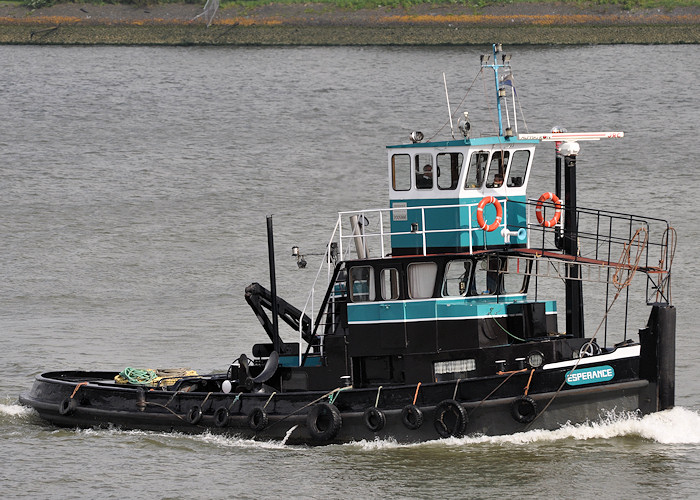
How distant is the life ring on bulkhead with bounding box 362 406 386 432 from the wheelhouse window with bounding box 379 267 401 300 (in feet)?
5.88

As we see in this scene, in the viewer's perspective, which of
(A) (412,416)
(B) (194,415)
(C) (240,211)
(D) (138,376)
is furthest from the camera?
(C) (240,211)

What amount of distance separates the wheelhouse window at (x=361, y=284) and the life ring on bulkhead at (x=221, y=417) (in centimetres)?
280

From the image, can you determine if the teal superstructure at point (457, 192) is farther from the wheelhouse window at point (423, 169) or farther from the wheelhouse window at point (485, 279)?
the wheelhouse window at point (485, 279)

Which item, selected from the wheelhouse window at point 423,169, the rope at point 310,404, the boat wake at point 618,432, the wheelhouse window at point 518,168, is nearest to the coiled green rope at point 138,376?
the rope at point 310,404

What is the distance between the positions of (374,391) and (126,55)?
54081 millimetres

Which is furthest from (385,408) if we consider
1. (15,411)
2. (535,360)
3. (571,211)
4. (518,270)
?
(15,411)

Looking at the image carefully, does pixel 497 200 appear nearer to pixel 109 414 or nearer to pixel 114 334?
pixel 109 414

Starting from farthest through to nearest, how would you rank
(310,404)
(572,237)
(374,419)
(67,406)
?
(67,406), (310,404), (572,237), (374,419)

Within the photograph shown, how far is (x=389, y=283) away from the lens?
1792cm

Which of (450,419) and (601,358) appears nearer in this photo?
(601,358)

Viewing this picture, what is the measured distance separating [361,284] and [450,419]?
2601mm

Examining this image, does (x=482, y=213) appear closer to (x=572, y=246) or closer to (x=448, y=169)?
(x=448, y=169)

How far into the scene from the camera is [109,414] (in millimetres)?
19516

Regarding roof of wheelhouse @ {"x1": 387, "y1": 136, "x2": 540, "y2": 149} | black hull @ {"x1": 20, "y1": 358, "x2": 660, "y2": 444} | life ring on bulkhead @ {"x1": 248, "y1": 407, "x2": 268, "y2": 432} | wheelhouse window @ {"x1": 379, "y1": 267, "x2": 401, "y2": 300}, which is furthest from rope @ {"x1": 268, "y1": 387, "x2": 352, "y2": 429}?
roof of wheelhouse @ {"x1": 387, "y1": 136, "x2": 540, "y2": 149}
